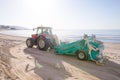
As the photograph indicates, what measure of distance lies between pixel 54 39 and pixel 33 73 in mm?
5138

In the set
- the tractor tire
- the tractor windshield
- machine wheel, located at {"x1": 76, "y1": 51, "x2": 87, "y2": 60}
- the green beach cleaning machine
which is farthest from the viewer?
the tractor windshield

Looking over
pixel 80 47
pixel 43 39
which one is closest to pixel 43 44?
pixel 43 39

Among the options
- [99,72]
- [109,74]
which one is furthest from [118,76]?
[99,72]

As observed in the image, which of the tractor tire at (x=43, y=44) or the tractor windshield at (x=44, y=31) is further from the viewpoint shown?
the tractor windshield at (x=44, y=31)

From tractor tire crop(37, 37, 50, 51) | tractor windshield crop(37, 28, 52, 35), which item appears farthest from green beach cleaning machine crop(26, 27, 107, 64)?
tractor windshield crop(37, 28, 52, 35)

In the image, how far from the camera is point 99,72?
5301 millimetres

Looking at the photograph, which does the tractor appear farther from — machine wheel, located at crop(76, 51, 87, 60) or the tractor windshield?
machine wheel, located at crop(76, 51, 87, 60)

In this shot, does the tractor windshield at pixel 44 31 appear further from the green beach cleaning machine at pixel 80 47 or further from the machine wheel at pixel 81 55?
the machine wheel at pixel 81 55

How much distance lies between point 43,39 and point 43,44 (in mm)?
376

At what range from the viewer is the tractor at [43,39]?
31.9 feet

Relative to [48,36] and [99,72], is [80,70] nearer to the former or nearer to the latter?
[99,72]

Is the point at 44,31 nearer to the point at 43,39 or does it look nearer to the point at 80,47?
the point at 43,39

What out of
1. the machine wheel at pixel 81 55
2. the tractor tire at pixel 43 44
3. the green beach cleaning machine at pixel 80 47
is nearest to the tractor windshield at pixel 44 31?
the green beach cleaning machine at pixel 80 47

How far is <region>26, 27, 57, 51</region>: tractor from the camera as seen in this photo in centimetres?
973
